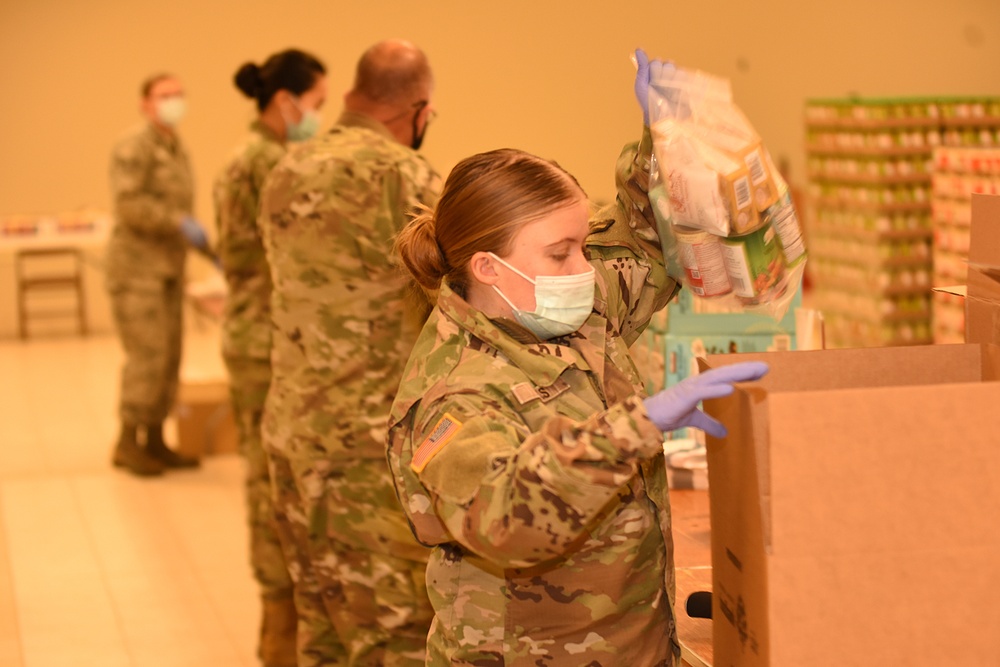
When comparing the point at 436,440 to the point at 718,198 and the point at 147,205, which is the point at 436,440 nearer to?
the point at 718,198

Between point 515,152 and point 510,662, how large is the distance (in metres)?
0.69

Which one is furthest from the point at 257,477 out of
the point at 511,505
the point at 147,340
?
the point at 511,505

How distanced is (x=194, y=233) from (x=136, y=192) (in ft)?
1.44

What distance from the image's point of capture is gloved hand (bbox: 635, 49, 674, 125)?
165 centimetres

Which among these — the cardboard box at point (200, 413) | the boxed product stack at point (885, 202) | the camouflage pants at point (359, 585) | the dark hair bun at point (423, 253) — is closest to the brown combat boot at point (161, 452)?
the cardboard box at point (200, 413)

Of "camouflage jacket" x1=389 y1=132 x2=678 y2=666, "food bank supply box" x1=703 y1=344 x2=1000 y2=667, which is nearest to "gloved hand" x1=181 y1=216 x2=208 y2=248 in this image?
"camouflage jacket" x1=389 y1=132 x2=678 y2=666

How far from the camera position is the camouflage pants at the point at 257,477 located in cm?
370

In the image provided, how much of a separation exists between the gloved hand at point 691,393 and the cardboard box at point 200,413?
200 inches

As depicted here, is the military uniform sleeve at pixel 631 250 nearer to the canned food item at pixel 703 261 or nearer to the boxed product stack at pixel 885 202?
the canned food item at pixel 703 261

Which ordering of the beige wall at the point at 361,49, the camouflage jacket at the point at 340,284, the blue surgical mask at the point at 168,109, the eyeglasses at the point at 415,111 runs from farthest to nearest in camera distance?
the beige wall at the point at 361,49 < the blue surgical mask at the point at 168,109 < the eyeglasses at the point at 415,111 < the camouflage jacket at the point at 340,284

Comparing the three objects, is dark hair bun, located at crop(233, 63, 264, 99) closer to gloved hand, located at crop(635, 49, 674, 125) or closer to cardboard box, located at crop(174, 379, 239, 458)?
cardboard box, located at crop(174, 379, 239, 458)

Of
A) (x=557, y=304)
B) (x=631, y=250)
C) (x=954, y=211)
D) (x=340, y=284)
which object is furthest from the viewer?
(x=954, y=211)

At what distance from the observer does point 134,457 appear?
6004 mm

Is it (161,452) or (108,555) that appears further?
(161,452)
